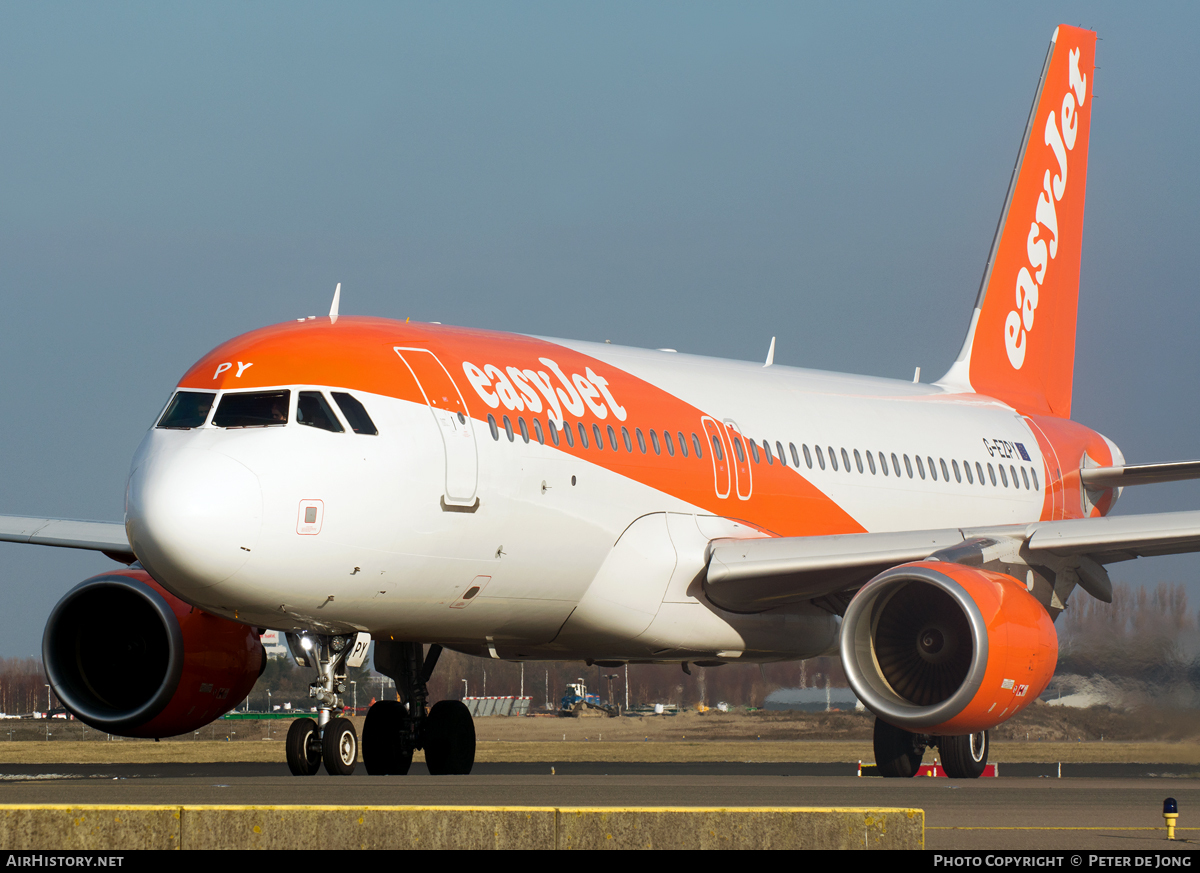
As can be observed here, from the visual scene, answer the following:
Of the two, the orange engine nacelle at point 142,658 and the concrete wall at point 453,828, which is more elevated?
the orange engine nacelle at point 142,658

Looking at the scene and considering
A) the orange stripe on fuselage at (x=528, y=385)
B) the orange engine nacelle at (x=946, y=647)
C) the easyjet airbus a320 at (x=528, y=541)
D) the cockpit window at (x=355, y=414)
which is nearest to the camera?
the easyjet airbus a320 at (x=528, y=541)

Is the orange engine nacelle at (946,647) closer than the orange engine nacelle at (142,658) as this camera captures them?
Yes

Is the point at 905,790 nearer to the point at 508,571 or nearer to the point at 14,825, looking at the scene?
the point at 508,571

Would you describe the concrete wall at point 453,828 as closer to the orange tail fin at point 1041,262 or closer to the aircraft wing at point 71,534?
the aircraft wing at point 71,534

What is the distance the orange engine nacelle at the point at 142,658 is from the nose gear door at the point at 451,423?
3724 millimetres

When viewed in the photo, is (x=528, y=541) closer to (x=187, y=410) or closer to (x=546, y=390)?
(x=546, y=390)

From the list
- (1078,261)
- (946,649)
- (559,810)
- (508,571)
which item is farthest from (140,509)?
(1078,261)

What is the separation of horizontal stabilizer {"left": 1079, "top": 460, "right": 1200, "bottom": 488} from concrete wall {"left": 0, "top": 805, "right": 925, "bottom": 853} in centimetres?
1431


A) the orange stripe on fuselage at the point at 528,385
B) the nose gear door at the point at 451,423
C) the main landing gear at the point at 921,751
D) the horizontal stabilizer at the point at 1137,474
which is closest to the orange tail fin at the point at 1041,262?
the horizontal stabilizer at the point at 1137,474

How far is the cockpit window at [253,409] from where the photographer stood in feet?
45.9

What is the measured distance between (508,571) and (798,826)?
7.34 meters

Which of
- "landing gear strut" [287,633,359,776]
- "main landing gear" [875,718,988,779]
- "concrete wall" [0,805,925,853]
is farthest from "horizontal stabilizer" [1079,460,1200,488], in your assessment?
"concrete wall" [0,805,925,853]

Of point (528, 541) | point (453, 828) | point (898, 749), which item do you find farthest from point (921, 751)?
point (453, 828)

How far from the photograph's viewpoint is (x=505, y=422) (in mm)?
15375
